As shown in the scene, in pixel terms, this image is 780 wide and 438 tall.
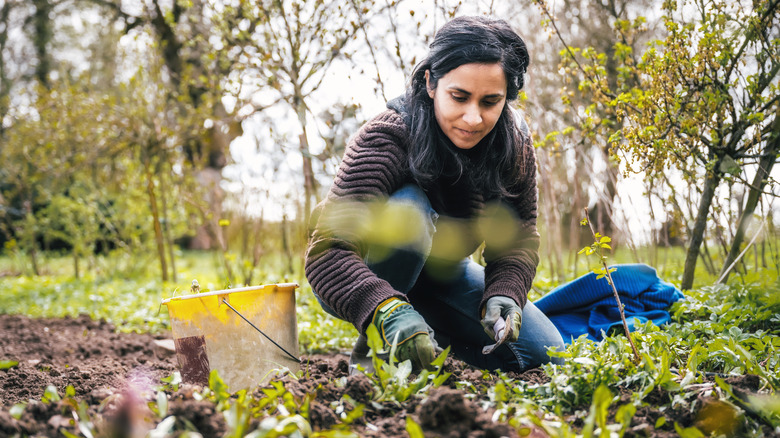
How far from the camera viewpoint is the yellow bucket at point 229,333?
1.66 m

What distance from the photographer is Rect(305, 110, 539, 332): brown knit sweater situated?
1.66 m

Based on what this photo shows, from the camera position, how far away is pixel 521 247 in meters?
2.14

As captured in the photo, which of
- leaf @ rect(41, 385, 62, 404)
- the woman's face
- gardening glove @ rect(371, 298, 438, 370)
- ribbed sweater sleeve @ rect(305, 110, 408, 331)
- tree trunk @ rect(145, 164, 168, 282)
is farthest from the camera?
tree trunk @ rect(145, 164, 168, 282)

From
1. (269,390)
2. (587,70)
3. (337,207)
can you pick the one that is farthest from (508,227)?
(269,390)

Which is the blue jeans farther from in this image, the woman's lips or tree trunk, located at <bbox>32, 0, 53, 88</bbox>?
tree trunk, located at <bbox>32, 0, 53, 88</bbox>

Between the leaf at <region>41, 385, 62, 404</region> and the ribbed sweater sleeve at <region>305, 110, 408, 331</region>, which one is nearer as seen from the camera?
the leaf at <region>41, 385, 62, 404</region>

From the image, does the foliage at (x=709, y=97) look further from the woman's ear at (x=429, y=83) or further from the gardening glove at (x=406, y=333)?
the gardening glove at (x=406, y=333)

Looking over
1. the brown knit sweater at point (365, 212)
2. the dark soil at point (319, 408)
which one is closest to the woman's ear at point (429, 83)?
the brown knit sweater at point (365, 212)

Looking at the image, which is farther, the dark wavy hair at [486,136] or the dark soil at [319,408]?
the dark wavy hair at [486,136]

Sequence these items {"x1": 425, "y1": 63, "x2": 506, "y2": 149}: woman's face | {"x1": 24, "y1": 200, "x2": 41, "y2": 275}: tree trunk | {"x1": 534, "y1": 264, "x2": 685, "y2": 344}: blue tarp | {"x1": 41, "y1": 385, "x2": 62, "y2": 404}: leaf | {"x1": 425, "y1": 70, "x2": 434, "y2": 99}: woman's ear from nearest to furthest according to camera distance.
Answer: {"x1": 41, "y1": 385, "x2": 62, "y2": 404}: leaf → {"x1": 425, "y1": 63, "x2": 506, "y2": 149}: woman's face → {"x1": 425, "y1": 70, "x2": 434, "y2": 99}: woman's ear → {"x1": 534, "y1": 264, "x2": 685, "y2": 344}: blue tarp → {"x1": 24, "y1": 200, "x2": 41, "y2": 275}: tree trunk

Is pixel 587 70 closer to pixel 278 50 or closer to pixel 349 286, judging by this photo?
pixel 349 286

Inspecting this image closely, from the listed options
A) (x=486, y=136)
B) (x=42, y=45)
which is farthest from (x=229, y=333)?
(x=42, y=45)

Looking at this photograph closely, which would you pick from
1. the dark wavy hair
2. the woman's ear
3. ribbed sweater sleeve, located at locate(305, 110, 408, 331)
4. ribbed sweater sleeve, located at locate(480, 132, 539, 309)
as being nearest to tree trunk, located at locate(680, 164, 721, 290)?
ribbed sweater sleeve, located at locate(480, 132, 539, 309)

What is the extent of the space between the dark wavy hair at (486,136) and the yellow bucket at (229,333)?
0.64 meters
